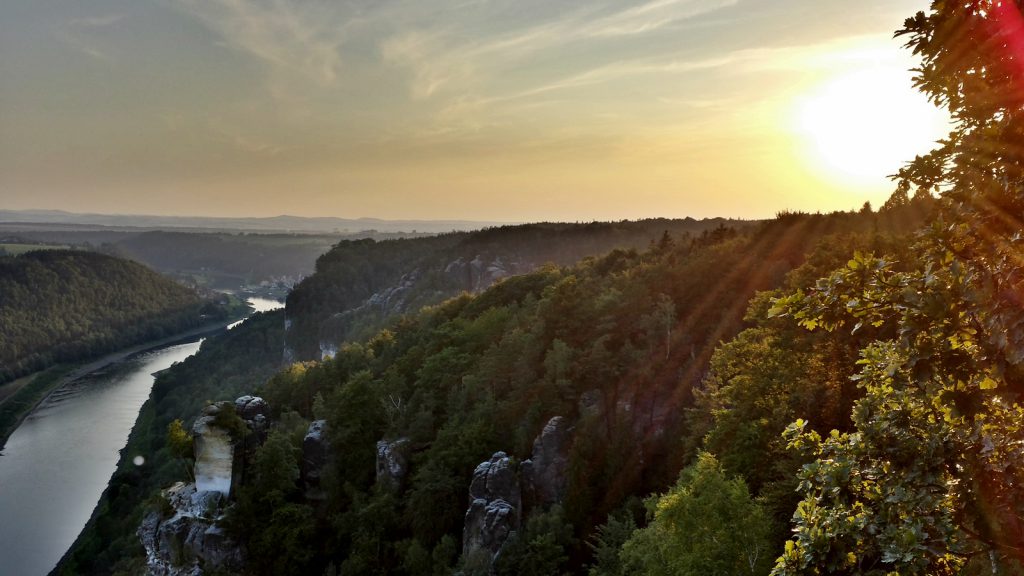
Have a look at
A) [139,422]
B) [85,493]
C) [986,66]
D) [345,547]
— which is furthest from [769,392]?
[139,422]

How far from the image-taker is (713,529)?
18422 millimetres

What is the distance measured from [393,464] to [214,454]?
13256 millimetres

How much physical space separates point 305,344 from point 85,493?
6847 centimetres

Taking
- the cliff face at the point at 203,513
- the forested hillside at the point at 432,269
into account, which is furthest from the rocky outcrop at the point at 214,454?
the forested hillside at the point at 432,269

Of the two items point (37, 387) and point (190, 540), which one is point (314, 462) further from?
point (37, 387)

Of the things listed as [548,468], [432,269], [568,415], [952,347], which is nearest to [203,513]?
[548,468]

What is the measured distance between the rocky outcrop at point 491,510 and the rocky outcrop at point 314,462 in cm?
1589

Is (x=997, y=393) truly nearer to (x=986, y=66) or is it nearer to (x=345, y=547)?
(x=986, y=66)

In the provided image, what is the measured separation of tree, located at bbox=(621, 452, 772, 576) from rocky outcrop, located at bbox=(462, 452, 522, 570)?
1572cm

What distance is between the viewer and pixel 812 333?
27172 millimetres

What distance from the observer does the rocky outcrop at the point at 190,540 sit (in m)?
42.3

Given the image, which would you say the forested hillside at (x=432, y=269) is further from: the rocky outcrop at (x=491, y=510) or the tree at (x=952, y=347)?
the tree at (x=952, y=347)

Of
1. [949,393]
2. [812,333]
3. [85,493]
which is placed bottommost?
[85,493]

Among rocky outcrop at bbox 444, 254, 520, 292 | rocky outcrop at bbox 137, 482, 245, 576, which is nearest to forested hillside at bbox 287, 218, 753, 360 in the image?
rocky outcrop at bbox 444, 254, 520, 292
